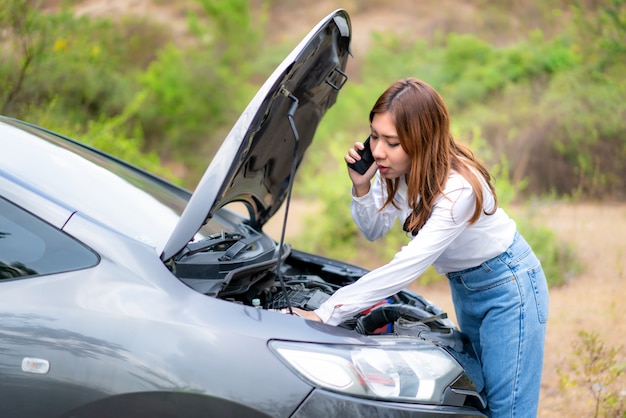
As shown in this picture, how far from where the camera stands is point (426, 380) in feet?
6.89

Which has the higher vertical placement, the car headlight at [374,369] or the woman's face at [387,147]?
the woman's face at [387,147]

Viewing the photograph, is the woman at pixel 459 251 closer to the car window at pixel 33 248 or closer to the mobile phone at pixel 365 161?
the mobile phone at pixel 365 161

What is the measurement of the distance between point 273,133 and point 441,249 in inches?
33.0

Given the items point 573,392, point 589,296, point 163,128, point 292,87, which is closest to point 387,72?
point 163,128

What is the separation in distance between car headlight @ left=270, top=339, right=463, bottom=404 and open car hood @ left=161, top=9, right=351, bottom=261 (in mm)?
490

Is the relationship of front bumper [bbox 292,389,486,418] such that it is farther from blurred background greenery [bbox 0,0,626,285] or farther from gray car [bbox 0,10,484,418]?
blurred background greenery [bbox 0,0,626,285]

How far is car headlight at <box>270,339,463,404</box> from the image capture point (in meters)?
1.92

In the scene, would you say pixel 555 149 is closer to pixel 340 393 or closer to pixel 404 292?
pixel 404 292

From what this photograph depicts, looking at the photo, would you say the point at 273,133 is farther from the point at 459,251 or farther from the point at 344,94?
the point at 344,94

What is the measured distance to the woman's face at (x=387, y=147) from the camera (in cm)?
236

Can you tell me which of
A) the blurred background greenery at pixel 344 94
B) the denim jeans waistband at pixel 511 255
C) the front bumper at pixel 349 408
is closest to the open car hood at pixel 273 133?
the front bumper at pixel 349 408

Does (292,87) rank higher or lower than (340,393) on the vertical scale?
higher

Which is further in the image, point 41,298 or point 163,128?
point 163,128

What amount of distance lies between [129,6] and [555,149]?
19.3 meters
